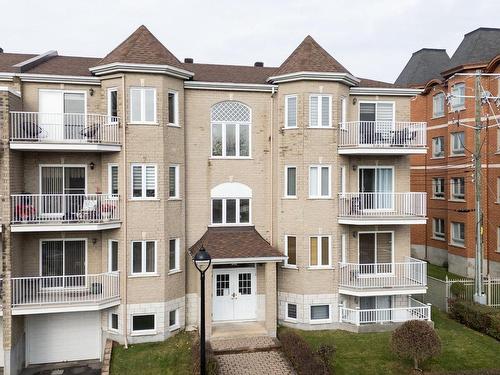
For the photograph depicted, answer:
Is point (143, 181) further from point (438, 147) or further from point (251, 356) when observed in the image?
point (438, 147)

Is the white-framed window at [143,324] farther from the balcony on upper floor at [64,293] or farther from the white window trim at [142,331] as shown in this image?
the balcony on upper floor at [64,293]

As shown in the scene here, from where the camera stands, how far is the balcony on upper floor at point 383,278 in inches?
683

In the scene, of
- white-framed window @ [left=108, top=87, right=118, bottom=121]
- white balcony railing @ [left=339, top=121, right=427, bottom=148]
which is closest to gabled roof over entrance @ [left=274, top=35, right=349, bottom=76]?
white balcony railing @ [left=339, top=121, right=427, bottom=148]

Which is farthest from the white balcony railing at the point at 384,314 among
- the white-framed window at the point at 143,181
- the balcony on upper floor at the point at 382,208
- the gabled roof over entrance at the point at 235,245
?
the white-framed window at the point at 143,181

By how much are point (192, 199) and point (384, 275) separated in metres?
8.63

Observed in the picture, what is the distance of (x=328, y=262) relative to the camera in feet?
58.9

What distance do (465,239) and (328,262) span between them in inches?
567

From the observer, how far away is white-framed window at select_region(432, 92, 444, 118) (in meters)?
31.3

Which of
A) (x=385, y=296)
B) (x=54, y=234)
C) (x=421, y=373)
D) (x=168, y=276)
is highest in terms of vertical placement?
(x=54, y=234)

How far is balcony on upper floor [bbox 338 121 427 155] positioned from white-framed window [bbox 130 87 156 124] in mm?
7501

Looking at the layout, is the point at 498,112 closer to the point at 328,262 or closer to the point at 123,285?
the point at 328,262

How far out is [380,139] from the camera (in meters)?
18.5

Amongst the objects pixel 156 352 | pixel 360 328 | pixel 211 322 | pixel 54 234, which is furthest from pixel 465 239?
pixel 54 234

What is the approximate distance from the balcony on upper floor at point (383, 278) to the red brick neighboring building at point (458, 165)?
759 cm
